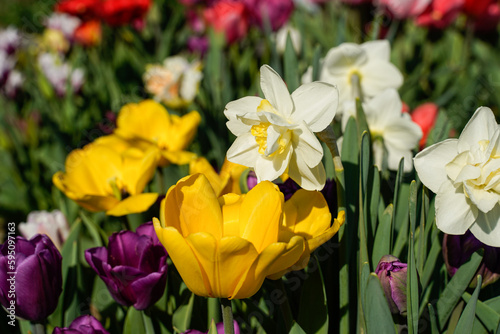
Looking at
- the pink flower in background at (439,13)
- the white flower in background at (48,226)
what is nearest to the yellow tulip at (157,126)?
the white flower in background at (48,226)

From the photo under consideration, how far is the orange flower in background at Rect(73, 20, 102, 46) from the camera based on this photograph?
2338 millimetres

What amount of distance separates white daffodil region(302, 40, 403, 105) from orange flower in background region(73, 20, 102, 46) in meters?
1.63

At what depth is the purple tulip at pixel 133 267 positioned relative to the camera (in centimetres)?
63

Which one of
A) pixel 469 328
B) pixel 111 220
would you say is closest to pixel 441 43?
pixel 111 220

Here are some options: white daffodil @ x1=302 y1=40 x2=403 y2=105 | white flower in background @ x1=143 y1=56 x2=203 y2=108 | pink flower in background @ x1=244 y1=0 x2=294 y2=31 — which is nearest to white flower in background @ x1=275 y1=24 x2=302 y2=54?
pink flower in background @ x1=244 y1=0 x2=294 y2=31

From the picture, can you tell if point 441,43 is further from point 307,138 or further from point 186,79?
point 307,138

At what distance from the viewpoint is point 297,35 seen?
5.73 feet

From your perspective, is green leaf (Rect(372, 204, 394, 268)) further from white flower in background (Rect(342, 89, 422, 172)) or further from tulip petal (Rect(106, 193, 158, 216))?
tulip petal (Rect(106, 193, 158, 216))

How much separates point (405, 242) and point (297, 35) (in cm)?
119

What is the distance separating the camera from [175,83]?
1539 mm

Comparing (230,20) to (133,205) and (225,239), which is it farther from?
(225,239)

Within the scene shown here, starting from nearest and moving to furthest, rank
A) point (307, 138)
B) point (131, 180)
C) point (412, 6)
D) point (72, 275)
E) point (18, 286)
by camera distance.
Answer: point (307, 138) < point (18, 286) < point (72, 275) < point (131, 180) < point (412, 6)

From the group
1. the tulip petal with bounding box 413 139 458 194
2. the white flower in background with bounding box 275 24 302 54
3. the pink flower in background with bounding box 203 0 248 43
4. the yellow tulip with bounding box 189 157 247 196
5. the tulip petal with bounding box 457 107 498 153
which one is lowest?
the yellow tulip with bounding box 189 157 247 196

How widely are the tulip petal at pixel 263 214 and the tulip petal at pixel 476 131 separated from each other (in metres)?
0.24
